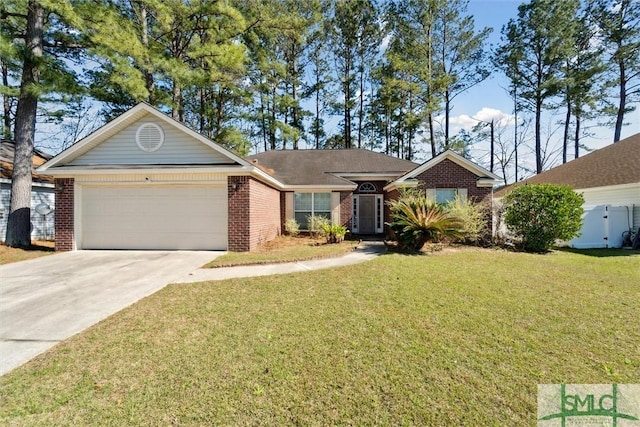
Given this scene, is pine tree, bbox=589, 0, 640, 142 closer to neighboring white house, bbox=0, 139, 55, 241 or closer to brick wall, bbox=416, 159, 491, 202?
brick wall, bbox=416, 159, 491, 202

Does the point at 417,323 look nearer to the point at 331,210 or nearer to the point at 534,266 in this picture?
the point at 534,266

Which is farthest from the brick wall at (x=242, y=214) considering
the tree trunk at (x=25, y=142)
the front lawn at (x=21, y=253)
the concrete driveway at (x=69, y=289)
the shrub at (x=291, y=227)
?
the tree trunk at (x=25, y=142)

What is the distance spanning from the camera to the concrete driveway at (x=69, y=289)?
144 inches

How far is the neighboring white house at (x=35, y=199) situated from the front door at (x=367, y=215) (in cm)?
1464

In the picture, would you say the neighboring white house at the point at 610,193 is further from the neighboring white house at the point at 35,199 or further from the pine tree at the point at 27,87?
the neighboring white house at the point at 35,199

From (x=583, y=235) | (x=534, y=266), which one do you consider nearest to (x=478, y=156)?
(x=583, y=235)

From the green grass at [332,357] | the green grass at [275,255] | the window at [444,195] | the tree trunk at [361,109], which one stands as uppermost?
the tree trunk at [361,109]

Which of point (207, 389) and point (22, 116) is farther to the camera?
point (22, 116)

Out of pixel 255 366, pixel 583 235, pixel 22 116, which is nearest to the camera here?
pixel 255 366

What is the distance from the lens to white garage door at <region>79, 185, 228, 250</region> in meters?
9.72

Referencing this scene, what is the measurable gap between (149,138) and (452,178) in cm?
1211

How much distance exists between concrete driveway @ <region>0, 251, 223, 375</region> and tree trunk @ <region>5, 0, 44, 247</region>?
340cm

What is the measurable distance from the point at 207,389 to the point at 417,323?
2.78m

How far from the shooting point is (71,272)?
6.84m
